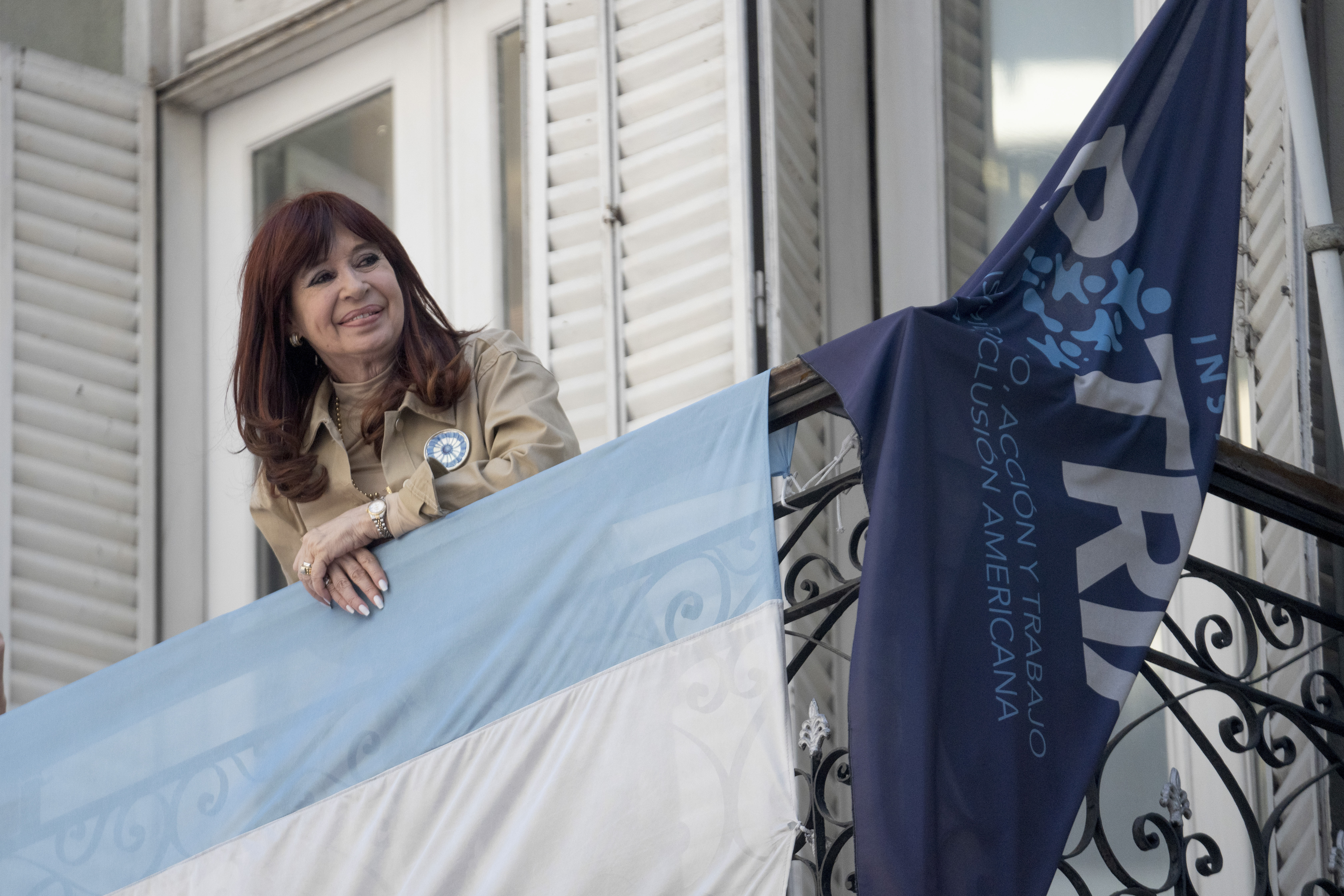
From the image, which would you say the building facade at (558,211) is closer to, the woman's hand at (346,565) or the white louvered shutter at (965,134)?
the white louvered shutter at (965,134)

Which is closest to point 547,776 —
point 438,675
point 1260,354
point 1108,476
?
point 438,675

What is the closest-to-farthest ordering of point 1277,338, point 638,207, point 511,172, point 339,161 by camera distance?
1. point 1277,338
2. point 638,207
3. point 511,172
4. point 339,161

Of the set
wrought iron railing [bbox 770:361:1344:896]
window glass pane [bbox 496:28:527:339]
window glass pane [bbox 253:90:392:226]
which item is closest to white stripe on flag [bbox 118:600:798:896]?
wrought iron railing [bbox 770:361:1344:896]

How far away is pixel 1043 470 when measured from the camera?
2.77 meters

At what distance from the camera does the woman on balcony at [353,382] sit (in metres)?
3.23

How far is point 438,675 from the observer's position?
9.68 ft

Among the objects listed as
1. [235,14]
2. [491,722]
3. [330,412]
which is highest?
[235,14]

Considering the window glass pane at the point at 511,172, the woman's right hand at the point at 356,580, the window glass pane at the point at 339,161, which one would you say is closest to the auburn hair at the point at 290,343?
the woman's right hand at the point at 356,580

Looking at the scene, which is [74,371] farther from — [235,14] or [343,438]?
[343,438]

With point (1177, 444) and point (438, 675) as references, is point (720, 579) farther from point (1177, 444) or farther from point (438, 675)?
point (1177, 444)

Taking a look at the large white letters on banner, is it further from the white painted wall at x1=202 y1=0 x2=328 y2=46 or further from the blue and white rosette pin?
the white painted wall at x1=202 y1=0 x2=328 y2=46

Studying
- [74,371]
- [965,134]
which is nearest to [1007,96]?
[965,134]

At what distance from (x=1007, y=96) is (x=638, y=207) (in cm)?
113

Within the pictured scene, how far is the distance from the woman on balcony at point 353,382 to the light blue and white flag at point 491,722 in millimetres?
240
